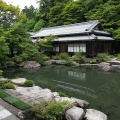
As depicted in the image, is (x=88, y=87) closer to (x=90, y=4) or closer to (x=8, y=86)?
(x=8, y=86)

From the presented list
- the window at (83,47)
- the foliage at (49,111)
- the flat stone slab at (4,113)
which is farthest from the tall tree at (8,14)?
the foliage at (49,111)

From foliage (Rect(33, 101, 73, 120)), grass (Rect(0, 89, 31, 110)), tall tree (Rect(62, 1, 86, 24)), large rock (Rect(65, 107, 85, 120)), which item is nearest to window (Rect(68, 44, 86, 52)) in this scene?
tall tree (Rect(62, 1, 86, 24))

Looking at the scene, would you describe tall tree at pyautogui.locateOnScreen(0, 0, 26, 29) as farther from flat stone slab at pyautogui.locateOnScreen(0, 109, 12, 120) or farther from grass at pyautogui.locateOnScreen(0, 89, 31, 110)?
flat stone slab at pyautogui.locateOnScreen(0, 109, 12, 120)

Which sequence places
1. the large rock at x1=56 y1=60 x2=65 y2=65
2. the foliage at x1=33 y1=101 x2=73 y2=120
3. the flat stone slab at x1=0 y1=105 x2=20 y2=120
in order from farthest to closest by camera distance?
1. the large rock at x1=56 y1=60 x2=65 y2=65
2. the foliage at x1=33 y1=101 x2=73 y2=120
3. the flat stone slab at x1=0 y1=105 x2=20 y2=120

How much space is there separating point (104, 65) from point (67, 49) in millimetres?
7689

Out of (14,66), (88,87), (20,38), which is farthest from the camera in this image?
(20,38)

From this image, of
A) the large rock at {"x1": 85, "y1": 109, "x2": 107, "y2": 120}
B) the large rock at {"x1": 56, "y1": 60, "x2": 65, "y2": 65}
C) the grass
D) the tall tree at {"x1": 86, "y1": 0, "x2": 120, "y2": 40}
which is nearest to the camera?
the grass

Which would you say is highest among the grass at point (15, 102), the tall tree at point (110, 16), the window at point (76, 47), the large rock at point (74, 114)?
the tall tree at point (110, 16)

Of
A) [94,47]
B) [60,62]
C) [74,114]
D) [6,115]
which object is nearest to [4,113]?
[6,115]

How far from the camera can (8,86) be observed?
843 cm

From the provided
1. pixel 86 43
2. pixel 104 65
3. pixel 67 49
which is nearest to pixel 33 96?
pixel 104 65

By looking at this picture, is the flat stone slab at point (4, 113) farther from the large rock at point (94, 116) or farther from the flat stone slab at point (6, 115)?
the large rock at point (94, 116)

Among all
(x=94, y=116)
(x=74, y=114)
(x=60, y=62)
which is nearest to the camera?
(x=74, y=114)

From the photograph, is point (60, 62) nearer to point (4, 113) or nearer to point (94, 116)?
point (94, 116)
